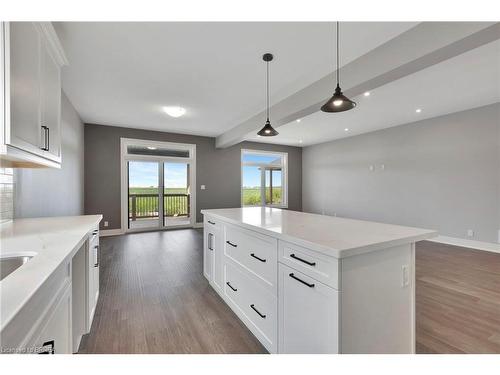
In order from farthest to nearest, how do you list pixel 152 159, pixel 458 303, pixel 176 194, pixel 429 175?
pixel 176 194, pixel 152 159, pixel 429 175, pixel 458 303

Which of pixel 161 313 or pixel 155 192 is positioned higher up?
pixel 155 192

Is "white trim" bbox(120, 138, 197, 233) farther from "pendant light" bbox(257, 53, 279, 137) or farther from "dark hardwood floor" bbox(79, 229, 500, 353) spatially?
"pendant light" bbox(257, 53, 279, 137)

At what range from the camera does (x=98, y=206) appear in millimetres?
5543

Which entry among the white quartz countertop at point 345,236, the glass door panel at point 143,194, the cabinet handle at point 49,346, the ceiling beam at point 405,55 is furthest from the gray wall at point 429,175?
the cabinet handle at point 49,346

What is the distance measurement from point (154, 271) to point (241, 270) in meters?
1.83

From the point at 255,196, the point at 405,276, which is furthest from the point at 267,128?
the point at 255,196

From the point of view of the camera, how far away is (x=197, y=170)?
6703 millimetres

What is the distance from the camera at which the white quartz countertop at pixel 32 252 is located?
2.16 ft

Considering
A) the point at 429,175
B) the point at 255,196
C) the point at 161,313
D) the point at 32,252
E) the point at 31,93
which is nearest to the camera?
the point at 32,252

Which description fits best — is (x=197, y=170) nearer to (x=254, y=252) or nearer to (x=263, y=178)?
(x=263, y=178)

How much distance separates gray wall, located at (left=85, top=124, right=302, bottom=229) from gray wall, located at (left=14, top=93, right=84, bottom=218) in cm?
40

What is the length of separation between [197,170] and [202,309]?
4.94 metres

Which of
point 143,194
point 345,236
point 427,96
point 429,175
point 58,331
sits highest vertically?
point 427,96

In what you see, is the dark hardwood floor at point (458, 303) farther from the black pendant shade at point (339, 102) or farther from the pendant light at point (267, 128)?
the pendant light at point (267, 128)
